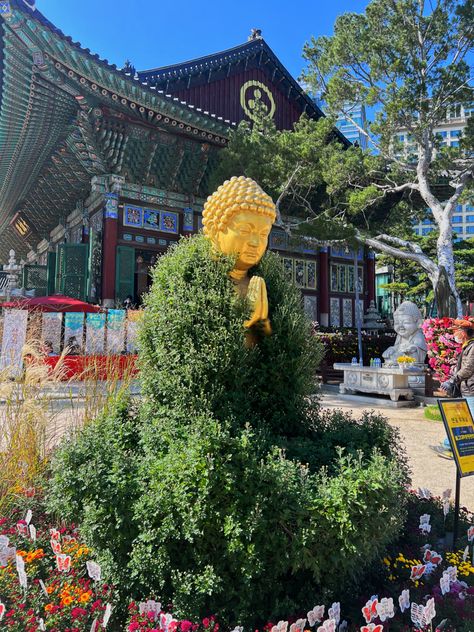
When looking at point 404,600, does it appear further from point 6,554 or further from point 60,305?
point 60,305

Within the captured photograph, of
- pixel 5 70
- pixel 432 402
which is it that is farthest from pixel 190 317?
pixel 5 70

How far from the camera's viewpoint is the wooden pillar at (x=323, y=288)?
59.1ft

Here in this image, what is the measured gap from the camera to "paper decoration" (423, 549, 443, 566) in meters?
2.43

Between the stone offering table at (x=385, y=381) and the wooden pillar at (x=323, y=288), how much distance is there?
24.5ft

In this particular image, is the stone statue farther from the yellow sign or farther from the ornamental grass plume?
the ornamental grass plume

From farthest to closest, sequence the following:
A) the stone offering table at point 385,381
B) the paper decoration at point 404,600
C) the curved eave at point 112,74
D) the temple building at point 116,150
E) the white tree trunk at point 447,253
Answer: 1. the white tree trunk at point 447,253
2. the stone offering table at point 385,381
3. the temple building at point 116,150
4. the curved eave at point 112,74
5. the paper decoration at point 404,600

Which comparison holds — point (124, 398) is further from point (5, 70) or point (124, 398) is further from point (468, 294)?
point (468, 294)

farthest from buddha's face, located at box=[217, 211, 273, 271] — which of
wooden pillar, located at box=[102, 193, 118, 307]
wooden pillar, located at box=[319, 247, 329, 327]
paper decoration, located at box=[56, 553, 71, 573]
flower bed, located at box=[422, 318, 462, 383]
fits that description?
wooden pillar, located at box=[319, 247, 329, 327]

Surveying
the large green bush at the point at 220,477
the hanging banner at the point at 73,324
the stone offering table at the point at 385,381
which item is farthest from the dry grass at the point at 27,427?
the stone offering table at the point at 385,381

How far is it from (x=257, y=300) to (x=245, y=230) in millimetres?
436

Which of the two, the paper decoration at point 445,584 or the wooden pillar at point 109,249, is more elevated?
the wooden pillar at point 109,249

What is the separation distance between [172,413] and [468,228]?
72.9 metres

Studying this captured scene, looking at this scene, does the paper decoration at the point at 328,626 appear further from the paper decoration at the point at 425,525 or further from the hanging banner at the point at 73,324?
the hanging banner at the point at 73,324

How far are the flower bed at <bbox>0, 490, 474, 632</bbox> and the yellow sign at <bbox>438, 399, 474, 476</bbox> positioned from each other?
1.34ft
